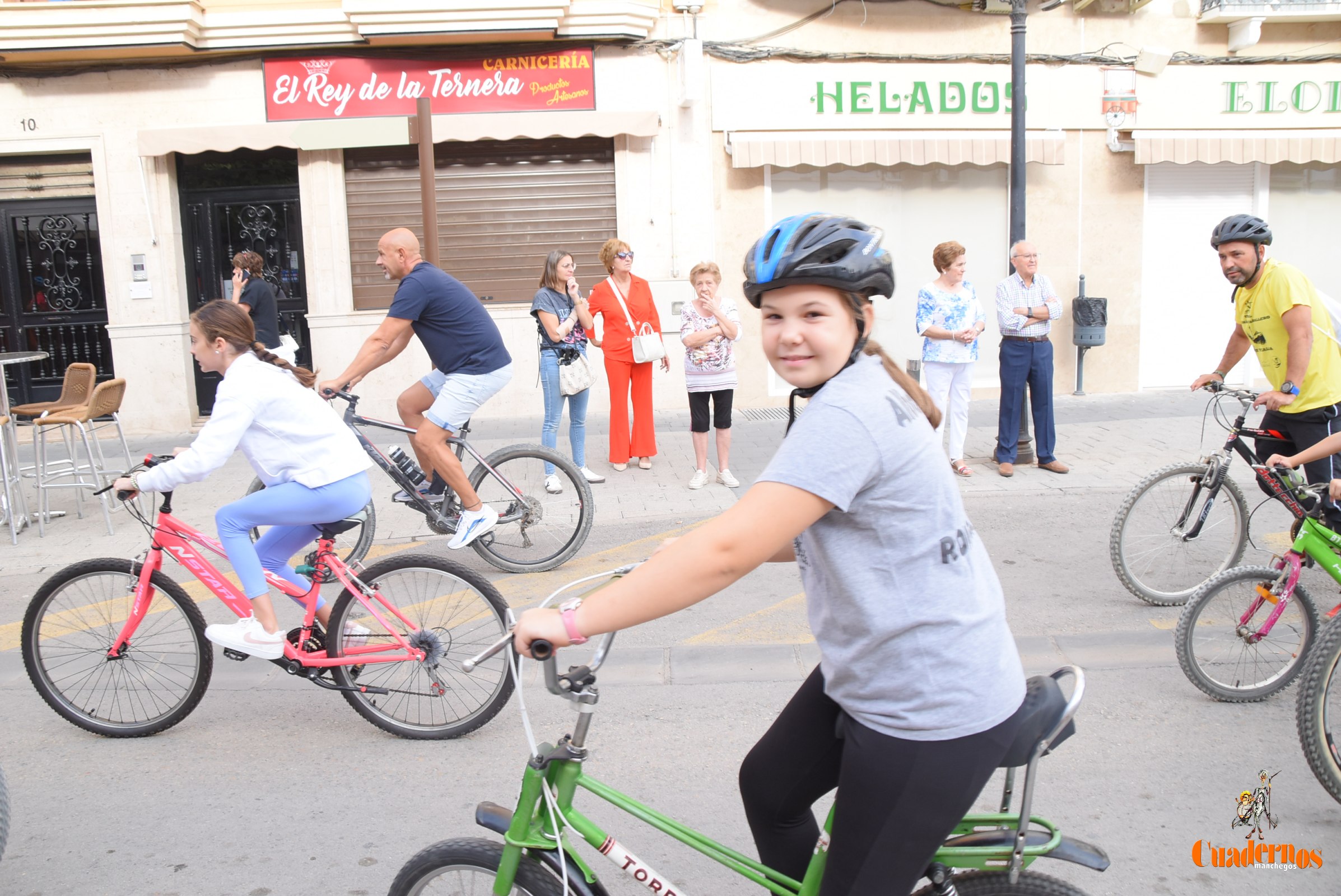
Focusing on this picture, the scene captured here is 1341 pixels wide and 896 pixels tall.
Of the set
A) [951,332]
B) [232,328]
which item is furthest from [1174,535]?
[232,328]

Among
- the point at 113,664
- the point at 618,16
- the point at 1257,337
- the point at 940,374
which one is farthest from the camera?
the point at 618,16

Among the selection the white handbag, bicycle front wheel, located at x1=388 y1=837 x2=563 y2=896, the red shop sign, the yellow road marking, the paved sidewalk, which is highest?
the red shop sign

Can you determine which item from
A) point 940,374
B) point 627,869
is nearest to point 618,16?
point 940,374

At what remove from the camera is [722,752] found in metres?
4.09

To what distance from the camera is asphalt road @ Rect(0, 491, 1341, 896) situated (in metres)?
3.34

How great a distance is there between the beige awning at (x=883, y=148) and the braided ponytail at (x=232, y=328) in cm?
847

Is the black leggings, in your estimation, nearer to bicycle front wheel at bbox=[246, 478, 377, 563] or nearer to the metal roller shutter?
bicycle front wheel at bbox=[246, 478, 377, 563]

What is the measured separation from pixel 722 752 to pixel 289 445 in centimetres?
205

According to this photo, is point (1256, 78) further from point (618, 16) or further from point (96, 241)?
→ point (96, 241)

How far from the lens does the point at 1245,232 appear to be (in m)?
4.98

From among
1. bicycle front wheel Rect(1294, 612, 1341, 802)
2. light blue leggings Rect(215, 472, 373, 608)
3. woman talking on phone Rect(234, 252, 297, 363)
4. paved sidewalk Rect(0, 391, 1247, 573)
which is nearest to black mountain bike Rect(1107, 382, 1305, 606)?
bicycle front wheel Rect(1294, 612, 1341, 802)

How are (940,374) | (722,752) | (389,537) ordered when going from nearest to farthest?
(722,752)
(389,537)
(940,374)

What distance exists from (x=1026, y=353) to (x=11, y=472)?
7.87m

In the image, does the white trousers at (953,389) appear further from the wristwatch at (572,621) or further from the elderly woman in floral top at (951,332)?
the wristwatch at (572,621)
